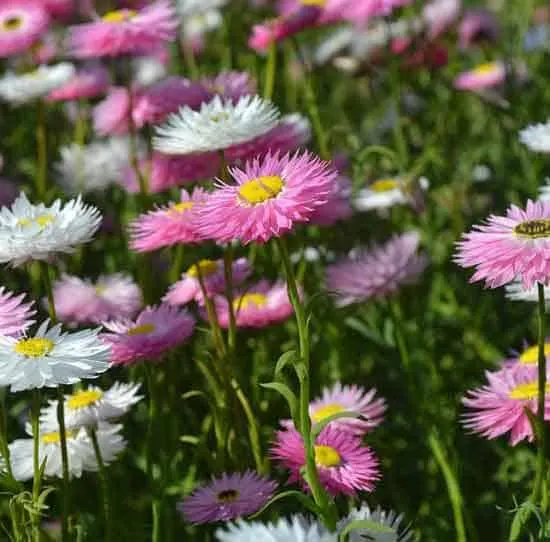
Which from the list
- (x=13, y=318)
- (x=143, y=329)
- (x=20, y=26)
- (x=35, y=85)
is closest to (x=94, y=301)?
(x=143, y=329)

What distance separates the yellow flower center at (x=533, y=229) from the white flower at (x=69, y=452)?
0.54 m

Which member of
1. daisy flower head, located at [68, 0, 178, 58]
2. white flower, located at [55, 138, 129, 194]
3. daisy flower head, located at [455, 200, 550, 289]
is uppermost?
daisy flower head, located at [455, 200, 550, 289]

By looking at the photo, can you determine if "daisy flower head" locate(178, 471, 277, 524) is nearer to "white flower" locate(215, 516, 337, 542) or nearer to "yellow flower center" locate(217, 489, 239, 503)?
"yellow flower center" locate(217, 489, 239, 503)

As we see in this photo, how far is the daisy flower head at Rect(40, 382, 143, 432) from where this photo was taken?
4.97ft

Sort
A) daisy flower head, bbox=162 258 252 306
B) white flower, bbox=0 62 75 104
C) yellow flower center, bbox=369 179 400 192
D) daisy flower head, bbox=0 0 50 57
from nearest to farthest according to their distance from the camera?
daisy flower head, bbox=162 258 252 306, yellow flower center, bbox=369 179 400 192, white flower, bbox=0 62 75 104, daisy flower head, bbox=0 0 50 57

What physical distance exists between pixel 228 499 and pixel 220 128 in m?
0.46

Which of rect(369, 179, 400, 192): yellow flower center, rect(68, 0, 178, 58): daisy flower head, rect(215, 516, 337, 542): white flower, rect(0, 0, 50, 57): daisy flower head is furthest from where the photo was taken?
rect(0, 0, 50, 57): daisy flower head

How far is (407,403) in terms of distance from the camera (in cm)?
206

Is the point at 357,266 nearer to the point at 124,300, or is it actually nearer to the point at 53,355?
the point at 124,300

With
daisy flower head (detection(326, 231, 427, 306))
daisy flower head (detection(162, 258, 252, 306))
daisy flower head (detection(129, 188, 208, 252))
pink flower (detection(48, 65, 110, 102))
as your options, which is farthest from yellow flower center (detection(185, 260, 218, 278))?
pink flower (detection(48, 65, 110, 102))

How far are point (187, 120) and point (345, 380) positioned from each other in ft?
1.65

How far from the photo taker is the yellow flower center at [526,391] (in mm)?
1438

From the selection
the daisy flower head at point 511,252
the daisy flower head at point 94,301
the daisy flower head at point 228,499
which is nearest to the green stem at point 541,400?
the daisy flower head at point 511,252

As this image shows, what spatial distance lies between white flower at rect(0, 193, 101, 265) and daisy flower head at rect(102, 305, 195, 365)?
0.13 m
